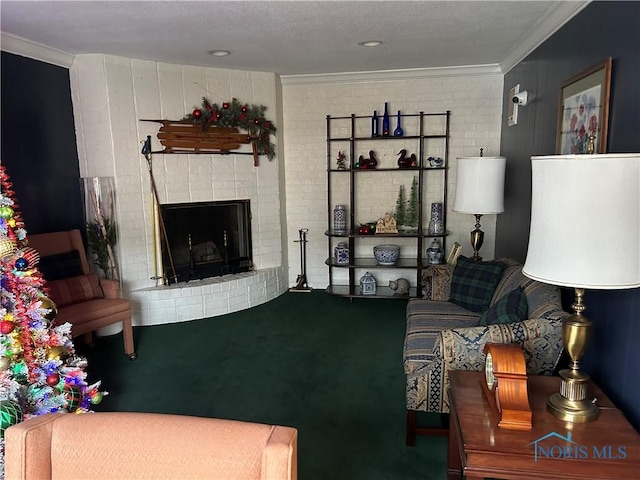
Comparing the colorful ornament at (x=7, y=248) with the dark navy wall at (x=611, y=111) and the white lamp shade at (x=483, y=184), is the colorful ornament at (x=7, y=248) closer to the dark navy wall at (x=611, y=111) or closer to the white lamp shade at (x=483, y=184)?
the dark navy wall at (x=611, y=111)

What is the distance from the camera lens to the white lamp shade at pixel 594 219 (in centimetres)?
146

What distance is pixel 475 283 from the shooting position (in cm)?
325

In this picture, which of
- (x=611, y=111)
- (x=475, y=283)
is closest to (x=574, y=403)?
(x=611, y=111)

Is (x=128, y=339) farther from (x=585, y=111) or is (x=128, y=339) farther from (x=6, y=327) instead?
(x=585, y=111)

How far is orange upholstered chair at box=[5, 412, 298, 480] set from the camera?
112 cm

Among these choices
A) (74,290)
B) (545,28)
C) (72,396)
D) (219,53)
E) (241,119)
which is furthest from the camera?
(241,119)

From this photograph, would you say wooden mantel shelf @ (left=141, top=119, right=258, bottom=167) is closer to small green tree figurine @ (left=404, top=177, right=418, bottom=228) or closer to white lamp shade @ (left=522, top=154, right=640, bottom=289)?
small green tree figurine @ (left=404, top=177, right=418, bottom=228)

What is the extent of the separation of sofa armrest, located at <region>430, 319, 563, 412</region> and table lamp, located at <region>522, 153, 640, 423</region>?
0.62 m

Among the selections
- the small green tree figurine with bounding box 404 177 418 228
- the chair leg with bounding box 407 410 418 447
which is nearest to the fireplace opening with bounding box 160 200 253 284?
the small green tree figurine with bounding box 404 177 418 228

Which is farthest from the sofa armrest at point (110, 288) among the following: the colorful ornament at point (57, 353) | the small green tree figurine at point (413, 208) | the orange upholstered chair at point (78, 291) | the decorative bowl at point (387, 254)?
the small green tree figurine at point (413, 208)

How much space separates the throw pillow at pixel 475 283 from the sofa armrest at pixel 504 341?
962 mm

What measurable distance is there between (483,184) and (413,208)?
1563mm

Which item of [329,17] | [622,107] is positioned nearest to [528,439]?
[622,107]

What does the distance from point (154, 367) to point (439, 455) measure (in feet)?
6.87
